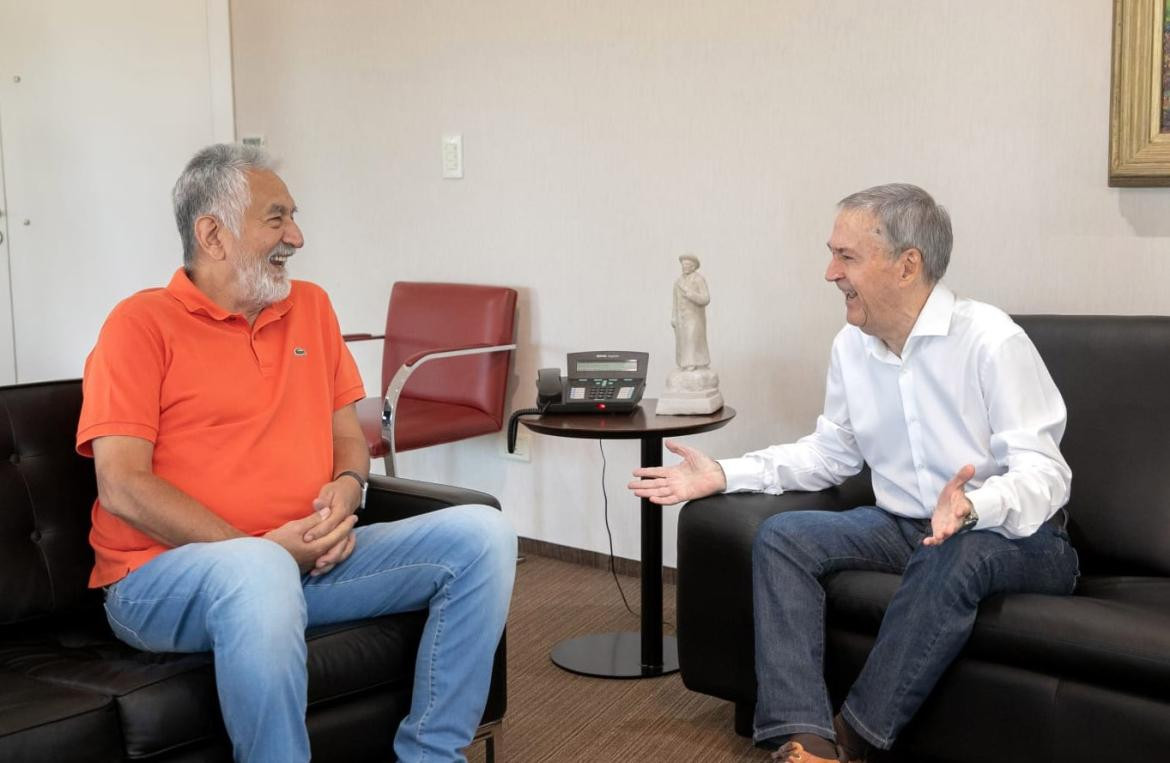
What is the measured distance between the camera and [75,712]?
5.85 feet

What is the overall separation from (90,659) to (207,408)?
1.49 ft

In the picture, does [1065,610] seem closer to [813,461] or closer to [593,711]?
[813,461]

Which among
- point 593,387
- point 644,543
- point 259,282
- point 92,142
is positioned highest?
point 92,142

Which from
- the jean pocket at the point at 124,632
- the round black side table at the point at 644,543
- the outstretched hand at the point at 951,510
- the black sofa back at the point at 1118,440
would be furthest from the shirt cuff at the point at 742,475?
the jean pocket at the point at 124,632

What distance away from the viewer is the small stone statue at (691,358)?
2887 millimetres

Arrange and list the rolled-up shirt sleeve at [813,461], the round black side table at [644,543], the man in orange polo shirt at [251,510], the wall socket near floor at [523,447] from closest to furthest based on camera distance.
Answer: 1. the man in orange polo shirt at [251,510]
2. the rolled-up shirt sleeve at [813,461]
3. the round black side table at [644,543]
4. the wall socket near floor at [523,447]

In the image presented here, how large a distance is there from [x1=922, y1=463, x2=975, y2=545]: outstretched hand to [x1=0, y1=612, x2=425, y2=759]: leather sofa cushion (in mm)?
889

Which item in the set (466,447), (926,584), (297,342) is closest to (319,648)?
(297,342)

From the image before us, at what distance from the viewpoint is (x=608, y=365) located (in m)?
2.94

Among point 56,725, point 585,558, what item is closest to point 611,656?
point 585,558

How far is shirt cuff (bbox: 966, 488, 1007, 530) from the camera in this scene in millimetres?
2096

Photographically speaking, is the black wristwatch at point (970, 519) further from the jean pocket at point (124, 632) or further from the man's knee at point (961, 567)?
the jean pocket at point (124, 632)

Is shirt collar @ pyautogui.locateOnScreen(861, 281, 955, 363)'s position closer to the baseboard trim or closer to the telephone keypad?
the telephone keypad

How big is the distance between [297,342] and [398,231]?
1.85 metres
